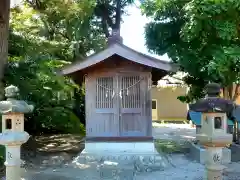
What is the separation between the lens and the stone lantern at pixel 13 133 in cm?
596

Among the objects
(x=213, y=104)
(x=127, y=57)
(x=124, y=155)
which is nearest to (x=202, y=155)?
(x=124, y=155)

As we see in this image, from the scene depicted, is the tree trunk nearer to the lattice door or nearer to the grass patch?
the lattice door

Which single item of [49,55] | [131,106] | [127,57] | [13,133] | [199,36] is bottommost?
[13,133]

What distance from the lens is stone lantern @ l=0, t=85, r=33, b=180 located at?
5.96 m

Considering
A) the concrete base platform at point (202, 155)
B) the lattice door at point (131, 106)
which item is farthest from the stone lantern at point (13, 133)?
the concrete base platform at point (202, 155)

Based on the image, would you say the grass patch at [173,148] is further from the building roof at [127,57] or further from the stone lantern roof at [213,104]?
the stone lantern roof at [213,104]

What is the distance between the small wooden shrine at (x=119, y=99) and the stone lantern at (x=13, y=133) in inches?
168

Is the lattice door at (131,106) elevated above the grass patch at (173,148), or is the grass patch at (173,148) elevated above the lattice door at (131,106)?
the lattice door at (131,106)

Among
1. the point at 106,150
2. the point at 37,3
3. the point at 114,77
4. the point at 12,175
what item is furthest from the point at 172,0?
the point at 12,175

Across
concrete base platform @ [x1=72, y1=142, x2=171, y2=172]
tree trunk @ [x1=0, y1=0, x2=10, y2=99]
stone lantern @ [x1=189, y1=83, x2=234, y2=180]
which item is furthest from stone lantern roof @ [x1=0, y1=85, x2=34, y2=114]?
tree trunk @ [x1=0, y1=0, x2=10, y2=99]

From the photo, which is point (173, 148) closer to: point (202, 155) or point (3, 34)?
point (202, 155)

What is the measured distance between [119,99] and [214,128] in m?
4.90

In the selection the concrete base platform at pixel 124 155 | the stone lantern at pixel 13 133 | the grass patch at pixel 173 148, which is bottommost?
the grass patch at pixel 173 148

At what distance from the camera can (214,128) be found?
5824 millimetres
